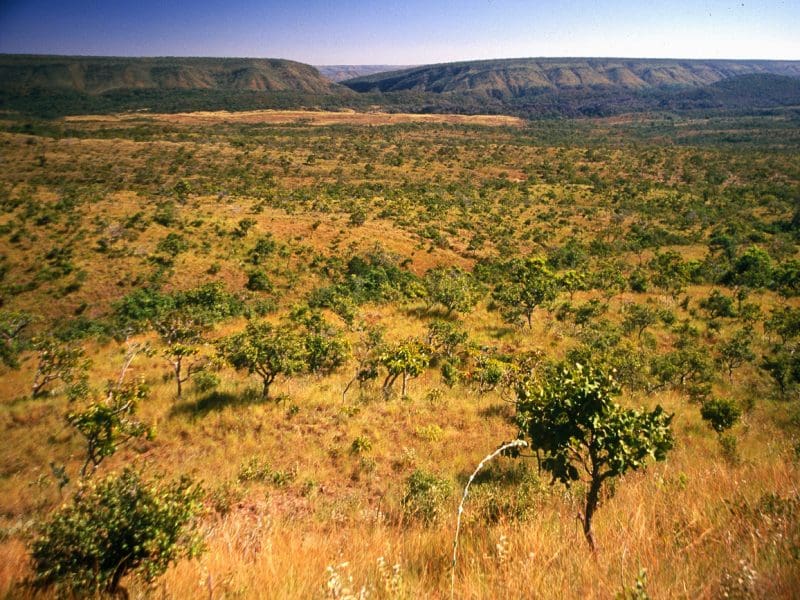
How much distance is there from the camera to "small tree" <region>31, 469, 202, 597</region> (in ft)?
11.7

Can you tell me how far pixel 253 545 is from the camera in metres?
4.64

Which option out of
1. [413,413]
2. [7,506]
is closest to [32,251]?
[7,506]

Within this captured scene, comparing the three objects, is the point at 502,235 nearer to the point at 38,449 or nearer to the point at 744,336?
the point at 744,336

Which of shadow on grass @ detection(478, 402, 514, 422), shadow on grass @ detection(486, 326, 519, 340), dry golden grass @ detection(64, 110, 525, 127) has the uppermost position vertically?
dry golden grass @ detection(64, 110, 525, 127)

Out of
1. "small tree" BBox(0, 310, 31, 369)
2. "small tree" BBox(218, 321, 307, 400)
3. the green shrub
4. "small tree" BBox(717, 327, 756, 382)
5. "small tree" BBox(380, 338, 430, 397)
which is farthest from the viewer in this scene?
"small tree" BBox(0, 310, 31, 369)

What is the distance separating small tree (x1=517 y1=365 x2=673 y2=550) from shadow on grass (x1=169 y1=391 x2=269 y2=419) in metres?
10.2

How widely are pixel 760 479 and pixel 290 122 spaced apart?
148065mm

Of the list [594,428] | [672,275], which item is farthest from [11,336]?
[672,275]

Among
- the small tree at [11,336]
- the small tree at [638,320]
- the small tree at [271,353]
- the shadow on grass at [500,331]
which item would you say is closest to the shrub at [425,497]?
the small tree at [271,353]

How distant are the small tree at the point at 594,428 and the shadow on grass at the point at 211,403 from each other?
10.2 m

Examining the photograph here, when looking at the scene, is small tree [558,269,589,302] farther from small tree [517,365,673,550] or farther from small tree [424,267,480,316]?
small tree [517,365,673,550]

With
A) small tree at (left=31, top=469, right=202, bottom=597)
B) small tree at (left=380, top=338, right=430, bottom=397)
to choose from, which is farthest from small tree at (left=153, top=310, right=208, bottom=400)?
small tree at (left=31, top=469, right=202, bottom=597)

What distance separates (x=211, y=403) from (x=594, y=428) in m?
11.8

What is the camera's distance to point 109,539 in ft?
12.6
